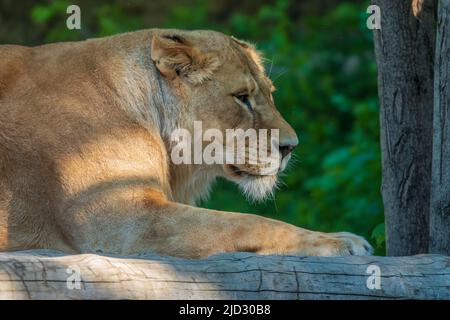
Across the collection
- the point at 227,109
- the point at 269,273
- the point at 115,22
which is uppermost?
the point at 115,22

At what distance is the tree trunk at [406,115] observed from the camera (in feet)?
12.8

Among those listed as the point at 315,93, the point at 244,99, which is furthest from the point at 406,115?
the point at 315,93

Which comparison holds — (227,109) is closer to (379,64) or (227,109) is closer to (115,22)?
(379,64)

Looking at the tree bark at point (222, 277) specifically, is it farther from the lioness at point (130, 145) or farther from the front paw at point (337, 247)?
the lioness at point (130, 145)

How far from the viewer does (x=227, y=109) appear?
4.12 metres

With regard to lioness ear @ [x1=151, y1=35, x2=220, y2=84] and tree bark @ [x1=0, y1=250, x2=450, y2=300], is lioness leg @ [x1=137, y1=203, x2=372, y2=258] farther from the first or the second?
lioness ear @ [x1=151, y1=35, x2=220, y2=84]

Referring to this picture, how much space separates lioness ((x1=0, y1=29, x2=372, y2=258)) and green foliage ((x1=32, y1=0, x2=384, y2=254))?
9.17 ft

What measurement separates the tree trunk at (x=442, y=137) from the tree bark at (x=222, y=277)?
1.26 ft

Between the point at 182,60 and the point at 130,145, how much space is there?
18.0 inches

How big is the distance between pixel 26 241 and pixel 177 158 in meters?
0.71

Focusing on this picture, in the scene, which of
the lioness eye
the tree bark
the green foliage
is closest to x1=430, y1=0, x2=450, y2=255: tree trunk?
the tree bark

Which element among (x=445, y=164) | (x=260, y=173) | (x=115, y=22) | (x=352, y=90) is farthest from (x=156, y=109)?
(x=115, y=22)

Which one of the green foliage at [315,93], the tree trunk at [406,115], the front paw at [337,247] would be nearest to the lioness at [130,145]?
the front paw at [337,247]

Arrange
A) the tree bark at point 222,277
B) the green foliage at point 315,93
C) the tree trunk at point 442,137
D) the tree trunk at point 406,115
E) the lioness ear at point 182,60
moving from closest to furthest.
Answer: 1. the tree bark at point 222,277
2. the tree trunk at point 442,137
3. the tree trunk at point 406,115
4. the lioness ear at point 182,60
5. the green foliage at point 315,93
